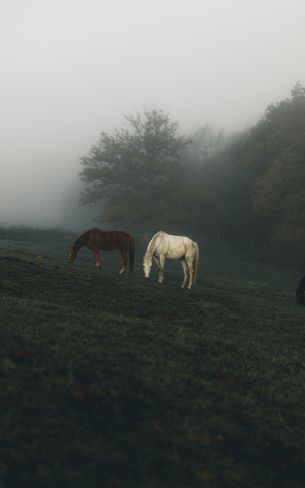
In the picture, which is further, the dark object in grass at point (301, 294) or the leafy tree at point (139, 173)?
the leafy tree at point (139, 173)

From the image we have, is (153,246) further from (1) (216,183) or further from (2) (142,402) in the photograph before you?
(1) (216,183)

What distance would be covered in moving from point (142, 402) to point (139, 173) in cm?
5184

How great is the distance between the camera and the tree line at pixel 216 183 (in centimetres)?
4503

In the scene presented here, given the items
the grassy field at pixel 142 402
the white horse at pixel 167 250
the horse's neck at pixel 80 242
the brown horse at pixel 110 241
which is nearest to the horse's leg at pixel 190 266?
the white horse at pixel 167 250

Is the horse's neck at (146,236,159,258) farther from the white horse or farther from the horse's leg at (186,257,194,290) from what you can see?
the horse's leg at (186,257,194,290)

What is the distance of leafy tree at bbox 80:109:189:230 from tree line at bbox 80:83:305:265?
4.6 inches

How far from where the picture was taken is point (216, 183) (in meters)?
64.6

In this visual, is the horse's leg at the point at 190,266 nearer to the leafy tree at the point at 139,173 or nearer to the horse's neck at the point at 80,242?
the horse's neck at the point at 80,242

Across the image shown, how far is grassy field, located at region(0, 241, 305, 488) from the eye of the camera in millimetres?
4621

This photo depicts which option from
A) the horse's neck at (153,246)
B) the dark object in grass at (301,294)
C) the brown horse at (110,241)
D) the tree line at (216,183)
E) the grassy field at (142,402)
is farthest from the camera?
the tree line at (216,183)

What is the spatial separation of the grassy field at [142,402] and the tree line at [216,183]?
1388 inches

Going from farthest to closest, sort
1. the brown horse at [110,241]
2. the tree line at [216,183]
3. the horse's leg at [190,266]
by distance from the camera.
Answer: the tree line at [216,183], the brown horse at [110,241], the horse's leg at [190,266]

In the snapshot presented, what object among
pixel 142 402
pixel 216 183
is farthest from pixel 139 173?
pixel 142 402

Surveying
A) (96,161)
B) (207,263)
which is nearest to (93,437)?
(207,263)
